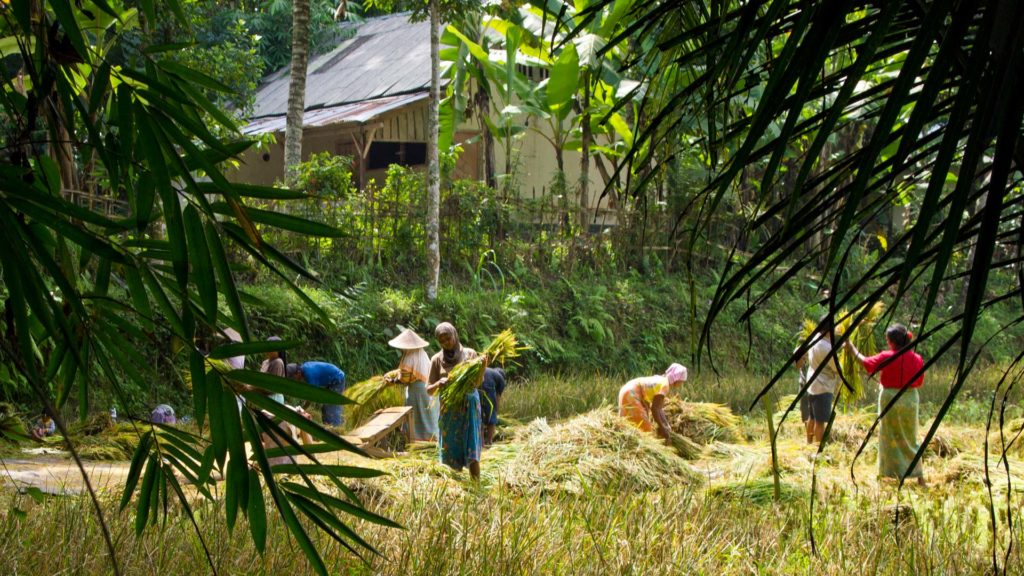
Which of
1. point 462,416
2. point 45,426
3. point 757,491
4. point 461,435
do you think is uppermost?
point 462,416

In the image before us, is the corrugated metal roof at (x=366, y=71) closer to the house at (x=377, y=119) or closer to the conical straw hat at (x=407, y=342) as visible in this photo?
the house at (x=377, y=119)

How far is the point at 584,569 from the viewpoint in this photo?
387 cm

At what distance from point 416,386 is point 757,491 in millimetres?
3559

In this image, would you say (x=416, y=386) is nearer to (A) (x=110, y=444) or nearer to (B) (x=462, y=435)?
(B) (x=462, y=435)

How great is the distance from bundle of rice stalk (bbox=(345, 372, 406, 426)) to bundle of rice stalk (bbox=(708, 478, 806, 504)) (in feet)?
11.1

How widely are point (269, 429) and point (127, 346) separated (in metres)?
0.83

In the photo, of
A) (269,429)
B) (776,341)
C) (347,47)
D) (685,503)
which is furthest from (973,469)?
(347,47)

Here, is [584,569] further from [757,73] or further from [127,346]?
[757,73]

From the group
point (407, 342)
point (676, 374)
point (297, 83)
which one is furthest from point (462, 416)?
point (297, 83)

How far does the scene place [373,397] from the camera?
29.7 ft

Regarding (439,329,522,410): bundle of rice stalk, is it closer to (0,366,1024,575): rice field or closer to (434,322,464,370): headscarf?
(0,366,1024,575): rice field

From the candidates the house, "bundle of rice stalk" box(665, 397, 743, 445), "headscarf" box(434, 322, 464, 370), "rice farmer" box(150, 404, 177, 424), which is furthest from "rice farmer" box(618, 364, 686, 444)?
the house

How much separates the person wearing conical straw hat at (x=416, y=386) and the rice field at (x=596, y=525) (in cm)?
152

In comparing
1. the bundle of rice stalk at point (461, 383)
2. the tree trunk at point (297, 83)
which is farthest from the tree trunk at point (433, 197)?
the bundle of rice stalk at point (461, 383)
